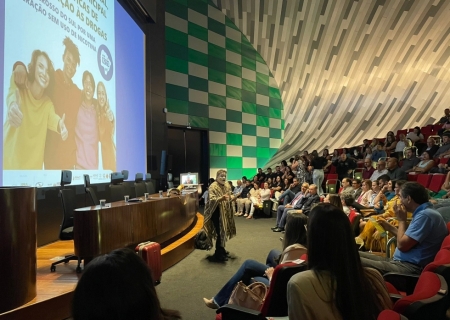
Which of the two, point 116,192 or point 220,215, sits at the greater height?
point 116,192

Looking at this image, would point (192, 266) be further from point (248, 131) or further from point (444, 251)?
point (248, 131)

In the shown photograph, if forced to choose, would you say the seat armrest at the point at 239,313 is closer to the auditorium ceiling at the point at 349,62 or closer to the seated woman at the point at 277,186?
the seated woman at the point at 277,186

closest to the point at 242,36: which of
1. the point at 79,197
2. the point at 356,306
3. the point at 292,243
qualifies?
the point at 79,197

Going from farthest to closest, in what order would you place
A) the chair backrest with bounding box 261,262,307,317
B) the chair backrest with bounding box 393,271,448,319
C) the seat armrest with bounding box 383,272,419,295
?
the seat armrest with bounding box 383,272,419,295
the chair backrest with bounding box 261,262,307,317
the chair backrest with bounding box 393,271,448,319

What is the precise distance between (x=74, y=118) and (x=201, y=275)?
2.46 metres

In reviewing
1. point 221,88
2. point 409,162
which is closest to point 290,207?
point 409,162

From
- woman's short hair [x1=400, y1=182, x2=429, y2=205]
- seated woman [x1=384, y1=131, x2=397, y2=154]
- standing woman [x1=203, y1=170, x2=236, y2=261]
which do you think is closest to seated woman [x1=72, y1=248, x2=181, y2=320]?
woman's short hair [x1=400, y1=182, x2=429, y2=205]

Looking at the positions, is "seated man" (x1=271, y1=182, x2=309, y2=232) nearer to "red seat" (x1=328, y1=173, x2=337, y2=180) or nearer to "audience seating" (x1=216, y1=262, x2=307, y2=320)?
"red seat" (x1=328, y1=173, x2=337, y2=180)

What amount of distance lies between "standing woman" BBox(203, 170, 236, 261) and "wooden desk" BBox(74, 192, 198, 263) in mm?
510

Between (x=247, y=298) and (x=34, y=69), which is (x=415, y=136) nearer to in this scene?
(x=247, y=298)

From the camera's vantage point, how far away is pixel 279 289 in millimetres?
1570

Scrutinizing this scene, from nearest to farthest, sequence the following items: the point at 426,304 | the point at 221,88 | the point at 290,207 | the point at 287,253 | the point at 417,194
A: the point at 426,304 < the point at 287,253 < the point at 417,194 < the point at 290,207 < the point at 221,88

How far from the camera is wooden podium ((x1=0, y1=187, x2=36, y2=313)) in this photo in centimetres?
184

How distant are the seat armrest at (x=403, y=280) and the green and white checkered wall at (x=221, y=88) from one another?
27.1ft
